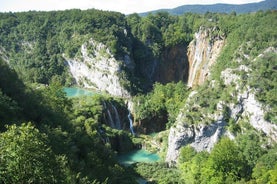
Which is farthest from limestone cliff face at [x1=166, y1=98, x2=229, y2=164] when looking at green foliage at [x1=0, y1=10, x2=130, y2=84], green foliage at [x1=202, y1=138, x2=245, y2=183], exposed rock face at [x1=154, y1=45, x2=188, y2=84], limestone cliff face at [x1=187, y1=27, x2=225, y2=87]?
exposed rock face at [x1=154, y1=45, x2=188, y2=84]

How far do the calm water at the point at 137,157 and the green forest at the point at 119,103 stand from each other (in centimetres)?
160

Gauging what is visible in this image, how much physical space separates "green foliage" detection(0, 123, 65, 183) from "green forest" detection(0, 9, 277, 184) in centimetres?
4

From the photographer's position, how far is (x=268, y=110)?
200ft

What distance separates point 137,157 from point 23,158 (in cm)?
5521

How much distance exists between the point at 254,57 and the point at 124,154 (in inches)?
1209

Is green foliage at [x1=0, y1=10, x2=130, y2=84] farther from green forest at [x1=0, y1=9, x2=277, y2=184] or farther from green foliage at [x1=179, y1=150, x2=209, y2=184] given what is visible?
green foliage at [x1=179, y1=150, x2=209, y2=184]

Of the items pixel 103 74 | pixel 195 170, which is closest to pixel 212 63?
pixel 103 74

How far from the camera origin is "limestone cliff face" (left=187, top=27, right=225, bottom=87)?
10150 centimetres

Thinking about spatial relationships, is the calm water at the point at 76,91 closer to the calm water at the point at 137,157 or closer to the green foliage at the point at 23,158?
the calm water at the point at 137,157

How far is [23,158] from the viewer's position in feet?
54.4

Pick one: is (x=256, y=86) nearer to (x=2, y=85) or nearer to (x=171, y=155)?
(x=171, y=155)

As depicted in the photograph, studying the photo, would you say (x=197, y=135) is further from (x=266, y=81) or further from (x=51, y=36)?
(x=51, y=36)

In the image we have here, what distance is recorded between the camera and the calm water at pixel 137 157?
226 feet

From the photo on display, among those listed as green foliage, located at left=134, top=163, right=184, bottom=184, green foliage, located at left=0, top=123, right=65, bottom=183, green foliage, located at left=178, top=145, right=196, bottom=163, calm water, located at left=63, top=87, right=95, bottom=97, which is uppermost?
green foliage, located at left=0, top=123, right=65, bottom=183
